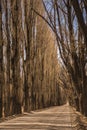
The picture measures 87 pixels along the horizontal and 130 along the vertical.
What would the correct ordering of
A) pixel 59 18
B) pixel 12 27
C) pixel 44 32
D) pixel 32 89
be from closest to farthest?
pixel 59 18, pixel 12 27, pixel 32 89, pixel 44 32

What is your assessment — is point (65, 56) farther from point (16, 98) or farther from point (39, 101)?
point (39, 101)

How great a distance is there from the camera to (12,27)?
2964 cm

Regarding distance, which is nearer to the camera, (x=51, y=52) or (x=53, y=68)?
(x=51, y=52)

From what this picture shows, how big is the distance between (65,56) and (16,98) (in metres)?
5.35

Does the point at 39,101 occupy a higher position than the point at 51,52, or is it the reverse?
the point at 51,52

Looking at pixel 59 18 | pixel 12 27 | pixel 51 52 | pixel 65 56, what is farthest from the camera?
pixel 51 52

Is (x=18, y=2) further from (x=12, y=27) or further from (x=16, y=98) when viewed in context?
(x=16, y=98)

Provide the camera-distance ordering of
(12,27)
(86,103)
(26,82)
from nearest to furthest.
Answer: (86,103), (12,27), (26,82)

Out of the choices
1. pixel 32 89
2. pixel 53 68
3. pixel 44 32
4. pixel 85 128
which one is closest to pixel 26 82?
pixel 32 89

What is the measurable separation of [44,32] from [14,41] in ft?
58.8

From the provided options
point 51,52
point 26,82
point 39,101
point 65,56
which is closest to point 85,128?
point 65,56

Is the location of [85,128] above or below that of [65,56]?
below

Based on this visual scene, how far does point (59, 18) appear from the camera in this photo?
24234mm

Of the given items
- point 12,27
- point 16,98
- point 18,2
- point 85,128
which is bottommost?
point 85,128
